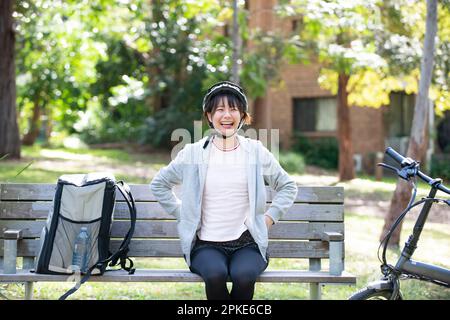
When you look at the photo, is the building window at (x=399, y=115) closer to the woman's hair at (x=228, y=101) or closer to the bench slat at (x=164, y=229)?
the bench slat at (x=164, y=229)

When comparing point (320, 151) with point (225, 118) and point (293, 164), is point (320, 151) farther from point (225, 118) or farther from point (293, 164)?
point (225, 118)

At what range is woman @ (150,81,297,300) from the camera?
447 cm

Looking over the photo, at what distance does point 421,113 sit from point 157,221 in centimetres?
420

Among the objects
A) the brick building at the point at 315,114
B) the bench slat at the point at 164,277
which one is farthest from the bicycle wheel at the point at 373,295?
the brick building at the point at 315,114

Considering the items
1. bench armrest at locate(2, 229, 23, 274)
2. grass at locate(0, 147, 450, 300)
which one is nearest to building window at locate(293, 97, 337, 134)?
grass at locate(0, 147, 450, 300)

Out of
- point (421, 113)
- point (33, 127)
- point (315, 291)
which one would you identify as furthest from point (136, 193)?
point (33, 127)

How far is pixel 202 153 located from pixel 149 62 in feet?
60.8

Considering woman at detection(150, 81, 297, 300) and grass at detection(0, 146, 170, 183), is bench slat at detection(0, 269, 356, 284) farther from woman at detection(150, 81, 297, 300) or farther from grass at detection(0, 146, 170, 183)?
grass at detection(0, 146, 170, 183)

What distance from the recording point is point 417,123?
8.07 metres

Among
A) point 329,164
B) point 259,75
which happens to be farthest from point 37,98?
point 259,75

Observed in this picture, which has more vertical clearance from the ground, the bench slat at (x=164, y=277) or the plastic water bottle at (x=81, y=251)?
the plastic water bottle at (x=81, y=251)

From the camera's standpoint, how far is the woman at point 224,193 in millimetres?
4469

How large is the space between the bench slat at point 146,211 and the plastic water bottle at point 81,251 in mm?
617

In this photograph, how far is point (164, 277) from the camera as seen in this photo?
176 inches
